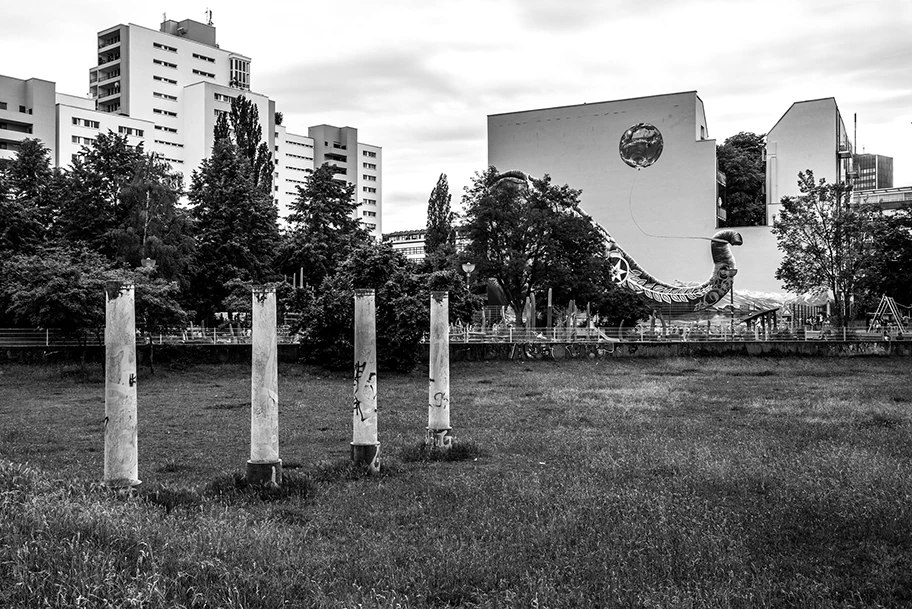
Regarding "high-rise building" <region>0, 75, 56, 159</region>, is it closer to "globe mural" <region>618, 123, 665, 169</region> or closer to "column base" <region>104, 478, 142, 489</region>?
"globe mural" <region>618, 123, 665, 169</region>

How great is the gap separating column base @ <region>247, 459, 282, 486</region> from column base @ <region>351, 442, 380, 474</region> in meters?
1.51

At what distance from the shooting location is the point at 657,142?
65125 millimetres

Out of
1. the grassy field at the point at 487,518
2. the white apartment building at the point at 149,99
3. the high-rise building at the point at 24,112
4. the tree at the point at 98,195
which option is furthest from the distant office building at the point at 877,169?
the grassy field at the point at 487,518

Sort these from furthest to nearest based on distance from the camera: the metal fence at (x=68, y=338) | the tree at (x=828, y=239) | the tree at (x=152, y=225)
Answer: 1. the tree at (x=828, y=239)
2. the tree at (x=152, y=225)
3. the metal fence at (x=68, y=338)

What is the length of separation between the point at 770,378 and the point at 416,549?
27068 millimetres

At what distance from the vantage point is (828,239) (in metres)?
47.5

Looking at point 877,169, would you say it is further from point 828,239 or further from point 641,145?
point 828,239

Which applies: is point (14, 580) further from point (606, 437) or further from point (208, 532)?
point (606, 437)

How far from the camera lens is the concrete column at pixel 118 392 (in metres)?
9.55

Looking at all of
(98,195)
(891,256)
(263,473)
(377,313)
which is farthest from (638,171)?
(263,473)

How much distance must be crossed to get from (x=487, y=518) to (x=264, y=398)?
3492mm

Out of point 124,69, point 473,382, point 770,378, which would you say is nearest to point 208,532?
point 473,382

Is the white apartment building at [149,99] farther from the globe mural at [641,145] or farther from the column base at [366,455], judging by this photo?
the column base at [366,455]

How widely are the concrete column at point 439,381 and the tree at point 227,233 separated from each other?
3320 cm
